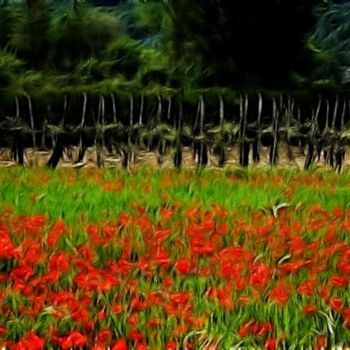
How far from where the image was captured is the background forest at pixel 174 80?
15617mm

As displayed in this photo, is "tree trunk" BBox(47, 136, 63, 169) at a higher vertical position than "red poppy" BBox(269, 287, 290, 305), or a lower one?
lower

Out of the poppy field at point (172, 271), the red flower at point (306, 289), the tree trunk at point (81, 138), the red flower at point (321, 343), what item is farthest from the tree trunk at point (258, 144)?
the red flower at point (321, 343)

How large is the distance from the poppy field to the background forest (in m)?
7.15

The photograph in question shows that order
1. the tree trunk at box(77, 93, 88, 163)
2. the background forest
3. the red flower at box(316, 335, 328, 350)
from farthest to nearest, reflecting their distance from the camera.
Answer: the background forest → the tree trunk at box(77, 93, 88, 163) → the red flower at box(316, 335, 328, 350)

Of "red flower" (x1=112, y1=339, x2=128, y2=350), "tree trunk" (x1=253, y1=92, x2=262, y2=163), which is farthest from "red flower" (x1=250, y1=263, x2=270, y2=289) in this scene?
"tree trunk" (x1=253, y1=92, x2=262, y2=163)

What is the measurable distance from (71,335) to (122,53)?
1327 cm

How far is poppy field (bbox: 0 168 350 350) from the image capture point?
4816mm

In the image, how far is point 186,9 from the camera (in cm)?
1769

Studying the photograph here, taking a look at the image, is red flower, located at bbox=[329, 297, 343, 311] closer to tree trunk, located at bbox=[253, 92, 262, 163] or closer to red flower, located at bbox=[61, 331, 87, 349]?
red flower, located at bbox=[61, 331, 87, 349]

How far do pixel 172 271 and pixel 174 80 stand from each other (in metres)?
11.4

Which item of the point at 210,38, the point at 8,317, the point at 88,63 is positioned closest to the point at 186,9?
the point at 210,38

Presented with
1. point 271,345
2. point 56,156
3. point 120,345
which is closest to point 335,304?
point 271,345

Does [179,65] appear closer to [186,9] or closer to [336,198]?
[186,9]

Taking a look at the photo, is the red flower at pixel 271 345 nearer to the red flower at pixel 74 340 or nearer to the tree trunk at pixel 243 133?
the red flower at pixel 74 340
